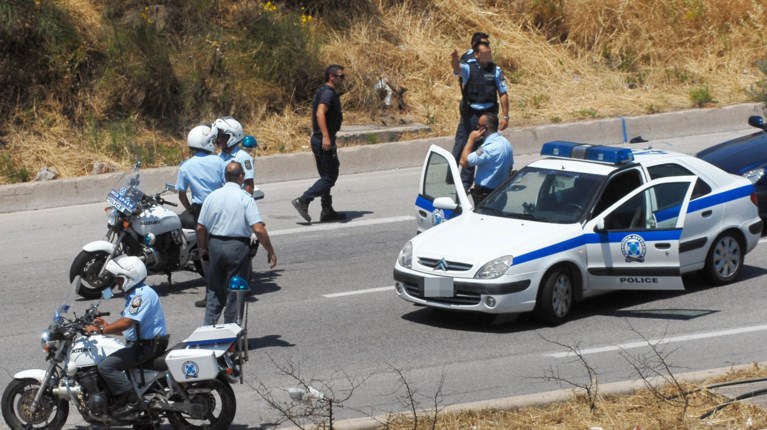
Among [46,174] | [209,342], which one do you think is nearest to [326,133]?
[46,174]

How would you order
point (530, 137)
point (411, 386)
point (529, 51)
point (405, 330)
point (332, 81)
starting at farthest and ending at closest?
point (529, 51) < point (530, 137) < point (332, 81) < point (405, 330) < point (411, 386)

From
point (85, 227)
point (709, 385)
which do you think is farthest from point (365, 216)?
point (709, 385)

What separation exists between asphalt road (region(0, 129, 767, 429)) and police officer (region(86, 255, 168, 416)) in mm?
655

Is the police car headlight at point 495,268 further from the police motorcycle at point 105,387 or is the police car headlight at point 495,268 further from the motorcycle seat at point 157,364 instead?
the motorcycle seat at point 157,364

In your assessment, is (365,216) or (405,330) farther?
(365,216)

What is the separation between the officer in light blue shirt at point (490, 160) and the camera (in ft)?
39.4

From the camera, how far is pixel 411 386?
8.89 meters

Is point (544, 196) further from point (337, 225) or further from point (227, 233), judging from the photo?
point (337, 225)

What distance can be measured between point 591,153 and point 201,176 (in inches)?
153

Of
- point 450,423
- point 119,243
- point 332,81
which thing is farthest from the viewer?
point 332,81

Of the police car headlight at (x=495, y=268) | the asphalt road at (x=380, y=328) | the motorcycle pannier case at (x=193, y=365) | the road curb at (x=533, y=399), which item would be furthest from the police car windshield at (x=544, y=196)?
the motorcycle pannier case at (x=193, y=365)

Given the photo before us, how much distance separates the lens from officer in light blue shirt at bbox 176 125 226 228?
1138 cm

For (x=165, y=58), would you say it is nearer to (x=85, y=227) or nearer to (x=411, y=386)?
(x=85, y=227)

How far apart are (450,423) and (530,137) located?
11.1 m
